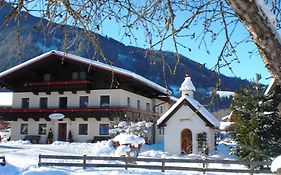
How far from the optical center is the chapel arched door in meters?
26.7

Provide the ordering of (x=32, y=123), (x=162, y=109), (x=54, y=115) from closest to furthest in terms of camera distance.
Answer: (x=54, y=115), (x=32, y=123), (x=162, y=109)

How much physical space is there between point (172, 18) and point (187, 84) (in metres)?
24.7

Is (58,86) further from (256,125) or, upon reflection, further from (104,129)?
(256,125)

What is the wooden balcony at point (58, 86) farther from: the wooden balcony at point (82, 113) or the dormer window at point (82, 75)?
the wooden balcony at point (82, 113)

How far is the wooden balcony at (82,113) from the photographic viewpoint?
32.4 meters

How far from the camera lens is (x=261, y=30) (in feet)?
9.49

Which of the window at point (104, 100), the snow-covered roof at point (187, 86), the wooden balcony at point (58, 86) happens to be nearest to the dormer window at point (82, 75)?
the wooden balcony at point (58, 86)

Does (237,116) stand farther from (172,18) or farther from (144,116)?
(144,116)

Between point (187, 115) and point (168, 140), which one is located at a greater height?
point (187, 115)

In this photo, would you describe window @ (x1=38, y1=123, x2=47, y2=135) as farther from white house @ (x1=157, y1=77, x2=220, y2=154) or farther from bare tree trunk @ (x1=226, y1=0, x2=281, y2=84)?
bare tree trunk @ (x1=226, y1=0, x2=281, y2=84)

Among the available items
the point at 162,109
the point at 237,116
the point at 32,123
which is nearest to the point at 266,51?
the point at 237,116

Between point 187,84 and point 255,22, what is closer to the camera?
point 255,22

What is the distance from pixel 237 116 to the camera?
18.0 meters

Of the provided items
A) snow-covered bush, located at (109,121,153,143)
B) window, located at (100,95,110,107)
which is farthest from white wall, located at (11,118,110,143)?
snow-covered bush, located at (109,121,153,143)
